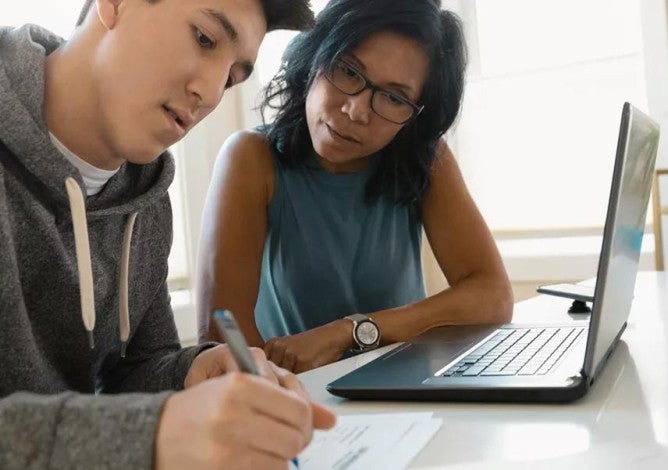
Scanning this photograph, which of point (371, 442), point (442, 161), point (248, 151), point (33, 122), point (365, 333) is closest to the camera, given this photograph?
point (371, 442)

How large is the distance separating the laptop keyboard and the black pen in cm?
44

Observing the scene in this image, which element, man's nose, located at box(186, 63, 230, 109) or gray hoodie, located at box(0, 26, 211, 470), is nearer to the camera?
gray hoodie, located at box(0, 26, 211, 470)

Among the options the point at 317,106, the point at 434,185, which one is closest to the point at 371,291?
the point at 434,185

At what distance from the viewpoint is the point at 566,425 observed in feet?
2.54

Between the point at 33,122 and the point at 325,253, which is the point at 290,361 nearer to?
the point at 325,253

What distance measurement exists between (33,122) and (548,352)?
0.68 metres

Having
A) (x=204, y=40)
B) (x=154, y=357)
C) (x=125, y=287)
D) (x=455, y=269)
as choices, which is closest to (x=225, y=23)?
(x=204, y=40)

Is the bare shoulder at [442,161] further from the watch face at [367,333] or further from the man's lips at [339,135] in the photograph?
the watch face at [367,333]

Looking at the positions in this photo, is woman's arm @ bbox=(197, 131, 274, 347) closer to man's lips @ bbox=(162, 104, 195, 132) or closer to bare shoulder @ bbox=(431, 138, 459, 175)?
bare shoulder @ bbox=(431, 138, 459, 175)

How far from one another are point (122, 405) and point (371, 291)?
119 cm

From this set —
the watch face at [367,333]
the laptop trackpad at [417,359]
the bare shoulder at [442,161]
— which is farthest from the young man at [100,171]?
the bare shoulder at [442,161]

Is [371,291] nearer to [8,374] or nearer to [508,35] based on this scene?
[8,374]

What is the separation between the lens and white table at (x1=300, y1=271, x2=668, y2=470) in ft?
2.23

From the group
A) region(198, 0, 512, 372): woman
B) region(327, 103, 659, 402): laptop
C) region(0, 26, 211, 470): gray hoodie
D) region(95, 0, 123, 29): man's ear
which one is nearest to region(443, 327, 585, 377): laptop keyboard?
region(327, 103, 659, 402): laptop
